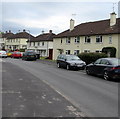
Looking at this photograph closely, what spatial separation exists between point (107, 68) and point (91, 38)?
73.5 feet

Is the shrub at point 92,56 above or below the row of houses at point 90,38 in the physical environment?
below

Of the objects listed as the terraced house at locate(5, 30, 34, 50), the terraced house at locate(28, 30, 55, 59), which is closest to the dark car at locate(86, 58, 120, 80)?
the terraced house at locate(28, 30, 55, 59)

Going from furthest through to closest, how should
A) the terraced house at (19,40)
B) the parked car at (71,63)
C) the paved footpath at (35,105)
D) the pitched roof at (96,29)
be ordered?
the terraced house at (19,40), the pitched roof at (96,29), the parked car at (71,63), the paved footpath at (35,105)

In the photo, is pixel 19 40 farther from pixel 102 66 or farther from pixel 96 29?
pixel 102 66

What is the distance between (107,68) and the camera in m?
12.7

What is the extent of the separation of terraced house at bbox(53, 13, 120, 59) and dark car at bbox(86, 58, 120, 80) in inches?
668

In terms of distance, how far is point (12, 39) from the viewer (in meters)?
82.6

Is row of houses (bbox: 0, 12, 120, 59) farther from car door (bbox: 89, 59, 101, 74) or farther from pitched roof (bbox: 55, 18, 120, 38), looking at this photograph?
car door (bbox: 89, 59, 101, 74)

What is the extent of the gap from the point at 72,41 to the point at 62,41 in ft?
11.3

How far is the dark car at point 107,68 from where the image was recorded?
479 inches

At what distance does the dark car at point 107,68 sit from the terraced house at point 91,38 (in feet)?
55.6

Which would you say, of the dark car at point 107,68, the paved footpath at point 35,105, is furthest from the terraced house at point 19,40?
the paved footpath at point 35,105

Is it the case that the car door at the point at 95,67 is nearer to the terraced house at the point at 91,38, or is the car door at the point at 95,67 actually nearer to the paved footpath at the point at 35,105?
the paved footpath at the point at 35,105

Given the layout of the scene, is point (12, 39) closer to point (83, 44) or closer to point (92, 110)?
point (83, 44)
